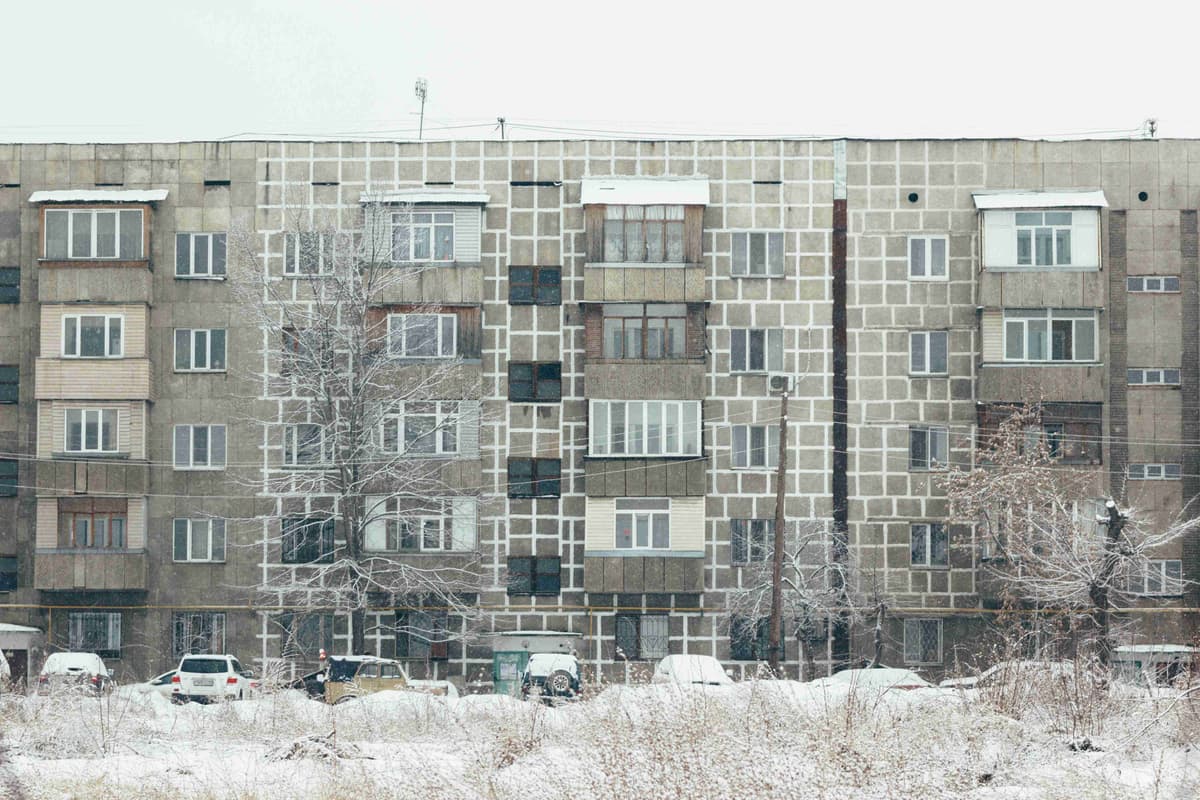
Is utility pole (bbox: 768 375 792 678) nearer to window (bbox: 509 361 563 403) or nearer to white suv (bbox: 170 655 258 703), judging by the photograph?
window (bbox: 509 361 563 403)

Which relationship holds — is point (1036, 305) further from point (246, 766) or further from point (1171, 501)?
point (246, 766)

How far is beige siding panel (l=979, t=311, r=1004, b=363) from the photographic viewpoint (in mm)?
46812

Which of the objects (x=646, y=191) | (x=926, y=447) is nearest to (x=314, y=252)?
(x=646, y=191)

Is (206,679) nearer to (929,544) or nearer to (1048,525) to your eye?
(929,544)

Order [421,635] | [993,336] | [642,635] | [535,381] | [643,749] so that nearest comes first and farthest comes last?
[643,749]
[421,635]
[993,336]
[642,635]
[535,381]

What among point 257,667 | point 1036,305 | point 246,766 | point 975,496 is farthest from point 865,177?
point 246,766

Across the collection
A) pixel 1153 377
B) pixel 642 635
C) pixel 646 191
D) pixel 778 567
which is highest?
pixel 646 191

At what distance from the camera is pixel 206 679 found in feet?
134

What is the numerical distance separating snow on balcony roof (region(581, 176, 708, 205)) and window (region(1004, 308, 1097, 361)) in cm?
924

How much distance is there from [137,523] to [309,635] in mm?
5788

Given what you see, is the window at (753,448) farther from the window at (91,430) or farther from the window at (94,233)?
the window at (94,233)

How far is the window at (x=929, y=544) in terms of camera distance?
47500 millimetres

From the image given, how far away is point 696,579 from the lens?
46625 millimetres

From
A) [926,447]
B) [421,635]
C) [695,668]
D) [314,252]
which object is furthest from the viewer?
[926,447]
